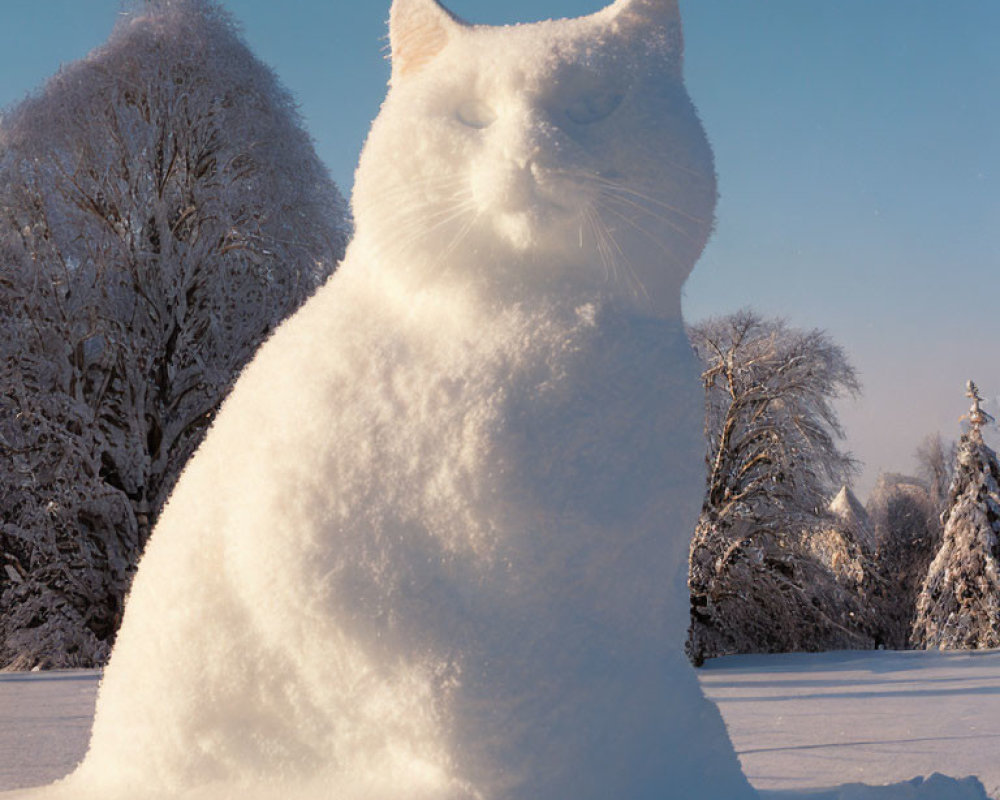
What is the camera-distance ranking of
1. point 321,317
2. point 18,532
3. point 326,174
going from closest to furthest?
point 321,317, point 18,532, point 326,174

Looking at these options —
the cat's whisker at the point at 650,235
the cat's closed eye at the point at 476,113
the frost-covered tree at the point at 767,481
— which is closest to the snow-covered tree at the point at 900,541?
the frost-covered tree at the point at 767,481

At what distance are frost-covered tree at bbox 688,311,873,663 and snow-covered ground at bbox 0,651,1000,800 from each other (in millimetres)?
1948

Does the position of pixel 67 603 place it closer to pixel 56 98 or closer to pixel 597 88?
pixel 56 98

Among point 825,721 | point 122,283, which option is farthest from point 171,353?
point 825,721

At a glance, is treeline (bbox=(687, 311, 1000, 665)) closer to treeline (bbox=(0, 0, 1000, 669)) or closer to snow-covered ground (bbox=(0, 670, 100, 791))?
treeline (bbox=(0, 0, 1000, 669))

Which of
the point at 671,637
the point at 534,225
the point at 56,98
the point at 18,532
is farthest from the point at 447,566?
the point at 56,98

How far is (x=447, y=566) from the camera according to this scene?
6.04 ft

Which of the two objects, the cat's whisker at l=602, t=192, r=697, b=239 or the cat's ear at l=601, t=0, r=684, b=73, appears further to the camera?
the cat's ear at l=601, t=0, r=684, b=73

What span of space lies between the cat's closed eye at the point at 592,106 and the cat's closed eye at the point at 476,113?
176 mm

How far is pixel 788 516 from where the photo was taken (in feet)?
32.0

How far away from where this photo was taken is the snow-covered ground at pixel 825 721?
354 cm

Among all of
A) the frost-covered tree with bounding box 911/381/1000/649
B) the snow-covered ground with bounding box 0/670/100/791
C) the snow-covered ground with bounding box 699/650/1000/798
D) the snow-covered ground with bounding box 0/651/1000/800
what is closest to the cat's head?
the snow-covered ground with bounding box 0/651/1000/800

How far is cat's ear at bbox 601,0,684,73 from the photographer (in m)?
2.14

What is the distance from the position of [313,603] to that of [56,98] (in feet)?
29.9
